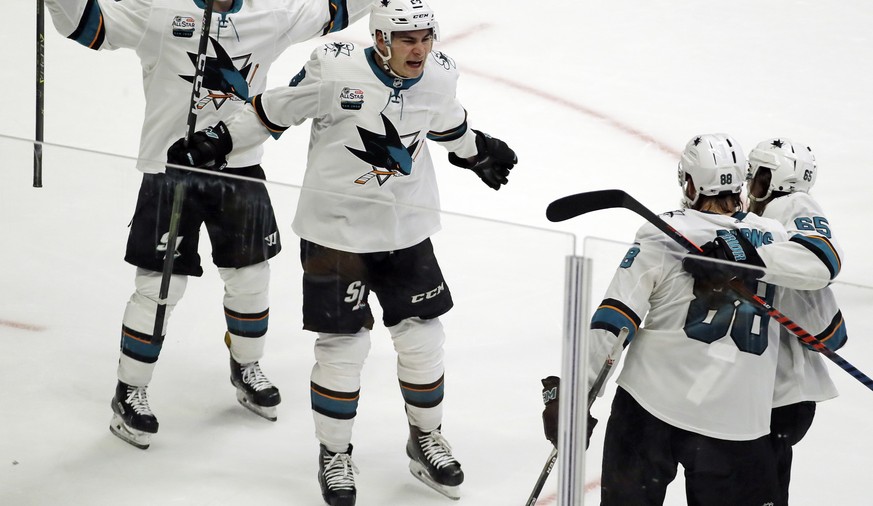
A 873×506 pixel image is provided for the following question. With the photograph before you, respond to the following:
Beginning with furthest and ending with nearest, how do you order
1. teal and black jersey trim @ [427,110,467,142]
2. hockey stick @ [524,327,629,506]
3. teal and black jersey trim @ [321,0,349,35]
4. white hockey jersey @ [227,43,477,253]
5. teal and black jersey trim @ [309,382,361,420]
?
1. teal and black jersey trim @ [321,0,349,35]
2. teal and black jersey trim @ [427,110,467,142]
3. white hockey jersey @ [227,43,477,253]
4. teal and black jersey trim @ [309,382,361,420]
5. hockey stick @ [524,327,629,506]

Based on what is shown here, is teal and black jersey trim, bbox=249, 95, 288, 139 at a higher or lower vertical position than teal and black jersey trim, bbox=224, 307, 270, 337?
higher

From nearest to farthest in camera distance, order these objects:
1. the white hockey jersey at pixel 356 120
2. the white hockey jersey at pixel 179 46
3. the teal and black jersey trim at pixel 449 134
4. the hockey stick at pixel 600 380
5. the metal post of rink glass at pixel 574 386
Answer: the metal post of rink glass at pixel 574 386, the hockey stick at pixel 600 380, the white hockey jersey at pixel 356 120, the teal and black jersey trim at pixel 449 134, the white hockey jersey at pixel 179 46

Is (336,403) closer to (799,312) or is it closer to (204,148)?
(204,148)

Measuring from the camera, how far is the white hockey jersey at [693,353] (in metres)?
1.97

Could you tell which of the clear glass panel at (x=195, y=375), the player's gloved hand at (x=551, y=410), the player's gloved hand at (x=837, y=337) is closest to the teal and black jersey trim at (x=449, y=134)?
the clear glass panel at (x=195, y=375)

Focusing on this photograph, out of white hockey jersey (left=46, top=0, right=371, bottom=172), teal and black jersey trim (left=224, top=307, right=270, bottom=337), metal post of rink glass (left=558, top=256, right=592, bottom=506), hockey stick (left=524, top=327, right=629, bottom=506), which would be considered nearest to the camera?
metal post of rink glass (left=558, top=256, right=592, bottom=506)

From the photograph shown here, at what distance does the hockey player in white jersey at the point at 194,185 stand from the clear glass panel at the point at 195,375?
28mm

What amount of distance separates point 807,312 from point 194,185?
100 centimetres

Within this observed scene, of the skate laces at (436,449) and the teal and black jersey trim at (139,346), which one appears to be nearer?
the skate laces at (436,449)

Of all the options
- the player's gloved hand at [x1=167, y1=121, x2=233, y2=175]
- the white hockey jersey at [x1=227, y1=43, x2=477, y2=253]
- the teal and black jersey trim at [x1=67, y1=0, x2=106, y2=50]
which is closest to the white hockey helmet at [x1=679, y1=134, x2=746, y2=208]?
the white hockey jersey at [x1=227, y1=43, x2=477, y2=253]

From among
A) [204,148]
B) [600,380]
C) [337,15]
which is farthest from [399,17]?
[600,380]

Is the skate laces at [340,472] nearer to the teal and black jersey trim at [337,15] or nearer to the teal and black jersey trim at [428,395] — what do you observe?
the teal and black jersey trim at [428,395]

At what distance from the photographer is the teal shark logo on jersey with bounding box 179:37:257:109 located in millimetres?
2914

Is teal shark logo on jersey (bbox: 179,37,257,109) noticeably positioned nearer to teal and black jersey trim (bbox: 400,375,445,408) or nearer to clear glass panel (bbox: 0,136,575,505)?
clear glass panel (bbox: 0,136,575,505)
